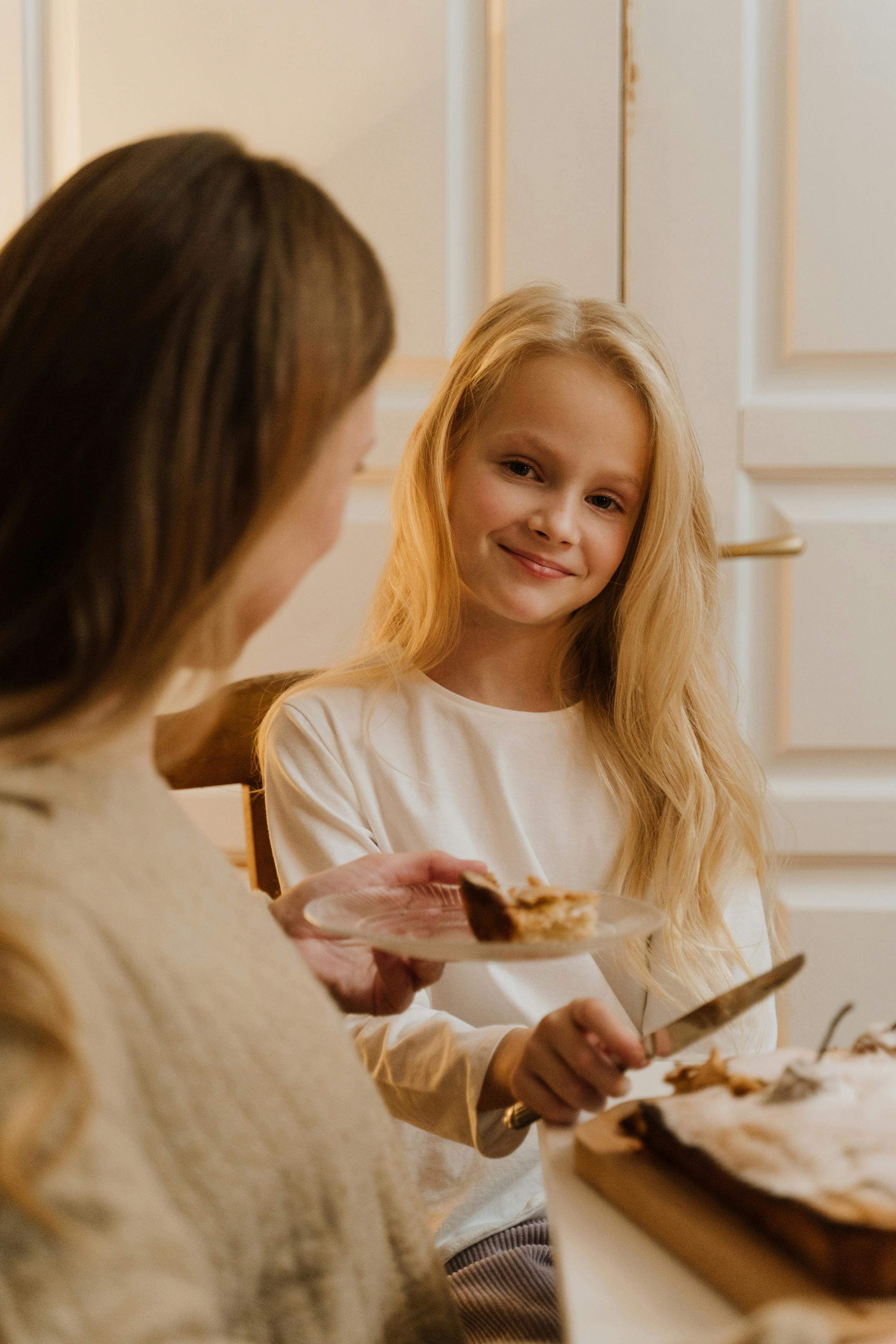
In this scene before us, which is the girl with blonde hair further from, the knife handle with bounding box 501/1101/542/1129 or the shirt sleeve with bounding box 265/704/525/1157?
the knife handle with bounding box 501/1101/542/1129

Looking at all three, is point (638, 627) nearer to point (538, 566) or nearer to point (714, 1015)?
point (538, 566)

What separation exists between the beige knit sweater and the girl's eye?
2.18 ft

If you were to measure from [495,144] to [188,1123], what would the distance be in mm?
1362

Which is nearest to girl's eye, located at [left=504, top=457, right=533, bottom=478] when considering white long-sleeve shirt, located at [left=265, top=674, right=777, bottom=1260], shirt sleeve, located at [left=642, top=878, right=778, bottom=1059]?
white long-sleeve shirt, located at [left=265, top=674, right=777, bottom=1260]

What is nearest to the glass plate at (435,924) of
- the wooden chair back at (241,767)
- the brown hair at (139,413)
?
the brown hair at (139,413)

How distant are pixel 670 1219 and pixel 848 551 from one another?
3.88ft

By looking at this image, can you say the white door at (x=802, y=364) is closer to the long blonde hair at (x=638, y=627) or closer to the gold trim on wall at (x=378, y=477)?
the long blonde hair at (x=638, y=627)

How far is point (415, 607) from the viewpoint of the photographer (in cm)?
126

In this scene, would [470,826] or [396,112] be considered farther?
[396,112]

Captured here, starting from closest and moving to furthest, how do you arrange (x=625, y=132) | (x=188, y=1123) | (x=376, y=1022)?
(x=188, y=1123) → (x=376, y=1022) → (x=625, y=132)

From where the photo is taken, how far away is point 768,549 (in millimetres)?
1516

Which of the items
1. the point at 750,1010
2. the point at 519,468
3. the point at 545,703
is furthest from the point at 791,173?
the point at 750,1010

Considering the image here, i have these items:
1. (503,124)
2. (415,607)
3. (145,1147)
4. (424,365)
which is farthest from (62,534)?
(503,124)

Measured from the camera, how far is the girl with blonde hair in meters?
1.12
